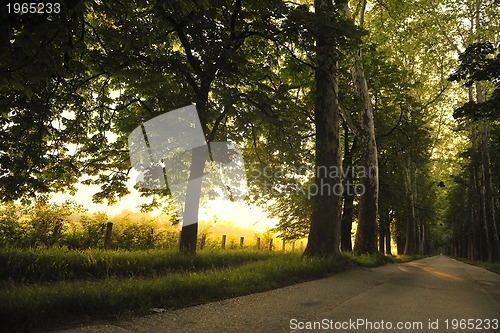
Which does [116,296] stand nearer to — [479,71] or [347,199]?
[479,71]

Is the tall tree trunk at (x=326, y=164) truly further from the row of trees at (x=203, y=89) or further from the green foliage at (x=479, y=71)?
the green foliage at (x=479, y=71)

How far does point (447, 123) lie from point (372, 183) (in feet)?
77.3

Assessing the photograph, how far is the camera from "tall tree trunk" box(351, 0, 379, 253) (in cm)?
1298

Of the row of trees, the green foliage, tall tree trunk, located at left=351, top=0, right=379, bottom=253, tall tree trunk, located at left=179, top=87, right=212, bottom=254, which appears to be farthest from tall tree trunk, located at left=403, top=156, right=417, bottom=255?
tall tree trunk, located at left=179, top=87, right=212, bottom=254

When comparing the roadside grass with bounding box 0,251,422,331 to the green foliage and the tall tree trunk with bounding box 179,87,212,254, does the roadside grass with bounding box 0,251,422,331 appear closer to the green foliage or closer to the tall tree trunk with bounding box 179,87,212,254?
the tall tree trunk with bounding box 179,87,212,254

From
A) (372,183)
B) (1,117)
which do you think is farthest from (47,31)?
(372,183)

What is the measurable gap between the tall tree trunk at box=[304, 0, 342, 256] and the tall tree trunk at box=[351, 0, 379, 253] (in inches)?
140

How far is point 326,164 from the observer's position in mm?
9352

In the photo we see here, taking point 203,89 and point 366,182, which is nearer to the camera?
point 203,89

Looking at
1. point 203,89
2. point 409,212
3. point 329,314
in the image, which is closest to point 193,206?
point 203,89

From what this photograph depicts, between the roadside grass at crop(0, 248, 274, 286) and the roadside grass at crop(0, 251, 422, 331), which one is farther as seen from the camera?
the roadside grass at crop(0, 248, 274, 286)

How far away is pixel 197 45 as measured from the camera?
27.1 feet

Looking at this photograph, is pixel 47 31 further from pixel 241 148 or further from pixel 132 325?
pixel 241 148

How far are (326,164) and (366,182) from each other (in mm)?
4925
